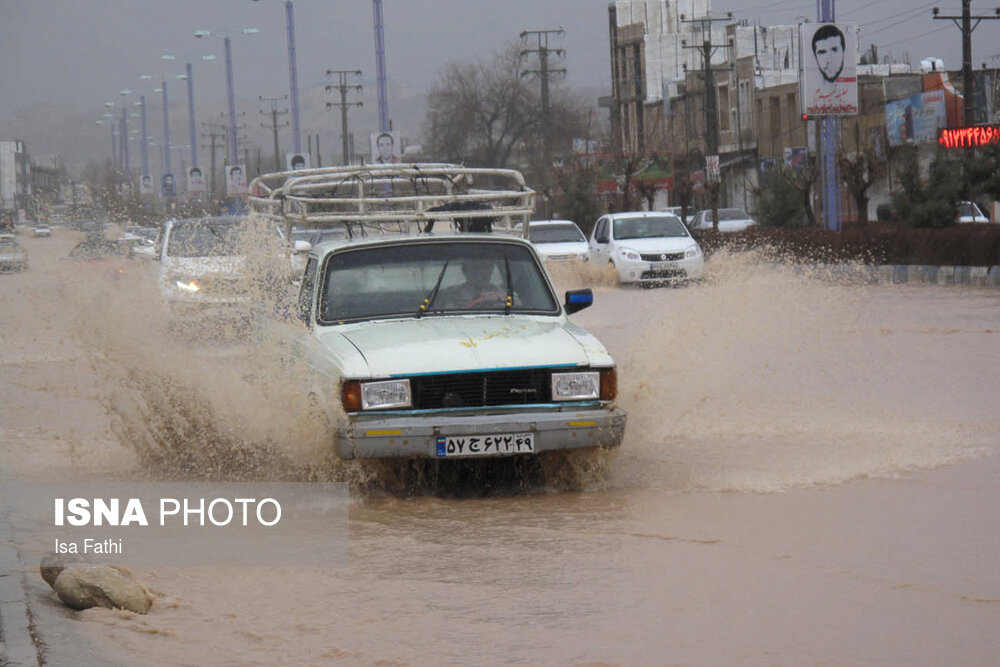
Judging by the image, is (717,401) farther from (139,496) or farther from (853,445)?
(139,496)

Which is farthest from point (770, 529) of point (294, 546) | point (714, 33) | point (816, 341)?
point (714, 33)

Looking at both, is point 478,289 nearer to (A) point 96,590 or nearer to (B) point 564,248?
(A) point 96,590

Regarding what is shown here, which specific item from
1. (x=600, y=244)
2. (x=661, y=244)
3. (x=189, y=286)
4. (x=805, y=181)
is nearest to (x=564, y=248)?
(x=600, y=244)

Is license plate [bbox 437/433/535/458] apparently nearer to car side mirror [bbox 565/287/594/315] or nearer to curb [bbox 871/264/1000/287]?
car side mirror [bbox 565/287/594/315]

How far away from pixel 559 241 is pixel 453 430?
27.3 meters

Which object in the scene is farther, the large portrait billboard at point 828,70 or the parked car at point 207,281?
the large portrait billboard at point 828,70

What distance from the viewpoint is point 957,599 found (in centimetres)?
599

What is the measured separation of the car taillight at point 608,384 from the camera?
8.04m

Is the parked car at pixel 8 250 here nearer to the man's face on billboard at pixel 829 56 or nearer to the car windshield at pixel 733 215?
the man's face on billboard at pixel 829 56

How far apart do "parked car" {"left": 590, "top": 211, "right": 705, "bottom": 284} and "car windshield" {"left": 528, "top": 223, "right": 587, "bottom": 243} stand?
2484 mm

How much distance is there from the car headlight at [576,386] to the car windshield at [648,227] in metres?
23.5

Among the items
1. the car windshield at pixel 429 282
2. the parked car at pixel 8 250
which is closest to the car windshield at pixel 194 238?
the parked car at pixel 8 250

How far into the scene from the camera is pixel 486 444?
7766 mm

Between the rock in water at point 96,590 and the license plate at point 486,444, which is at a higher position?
the license plate at point 486,444
